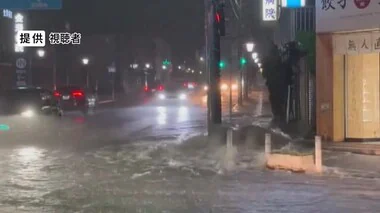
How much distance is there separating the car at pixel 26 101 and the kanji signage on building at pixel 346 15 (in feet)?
51.8

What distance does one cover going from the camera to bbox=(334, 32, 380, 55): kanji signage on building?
17016 mm

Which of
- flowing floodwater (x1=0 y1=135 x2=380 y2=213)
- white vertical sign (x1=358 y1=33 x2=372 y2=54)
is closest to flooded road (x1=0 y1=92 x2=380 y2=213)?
flowing floodwater (x1=0 y1=135 x2=380 y2=213)

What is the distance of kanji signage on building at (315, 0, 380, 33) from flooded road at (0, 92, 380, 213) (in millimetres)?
3879

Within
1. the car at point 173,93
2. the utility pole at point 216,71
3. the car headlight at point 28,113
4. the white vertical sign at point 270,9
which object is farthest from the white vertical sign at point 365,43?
the car at point 173,93

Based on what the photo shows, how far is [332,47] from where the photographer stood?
1802 centimetres

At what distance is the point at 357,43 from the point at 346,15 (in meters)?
0.78

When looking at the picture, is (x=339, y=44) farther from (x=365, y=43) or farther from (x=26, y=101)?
(x=26, y=101)

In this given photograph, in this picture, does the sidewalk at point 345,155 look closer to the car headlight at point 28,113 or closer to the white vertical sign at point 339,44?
the white vertical sign at point 339,44

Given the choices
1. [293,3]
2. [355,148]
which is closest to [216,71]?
[293,3]

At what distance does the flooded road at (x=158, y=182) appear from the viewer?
9867 mm

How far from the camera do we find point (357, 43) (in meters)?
17.3

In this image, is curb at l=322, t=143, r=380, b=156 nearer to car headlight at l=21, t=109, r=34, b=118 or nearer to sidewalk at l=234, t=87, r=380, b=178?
sidewalk at l=234, t=87, r=380, b=178

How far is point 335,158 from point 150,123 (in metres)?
14.1

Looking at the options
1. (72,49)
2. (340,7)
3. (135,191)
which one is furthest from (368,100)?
(72,49)
